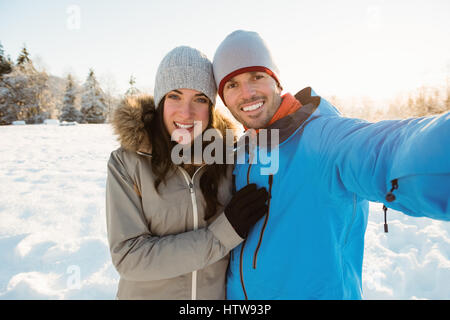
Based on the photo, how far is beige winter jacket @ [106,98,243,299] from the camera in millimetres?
1157

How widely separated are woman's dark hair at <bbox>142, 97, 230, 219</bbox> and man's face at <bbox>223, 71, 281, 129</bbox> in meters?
0.34

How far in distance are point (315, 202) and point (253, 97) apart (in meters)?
0.81

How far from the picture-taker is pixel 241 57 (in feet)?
5.24

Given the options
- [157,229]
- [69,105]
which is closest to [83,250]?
[157,229]

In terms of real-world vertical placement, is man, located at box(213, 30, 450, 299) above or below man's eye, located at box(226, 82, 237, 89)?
below

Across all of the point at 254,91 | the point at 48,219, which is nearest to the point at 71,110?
the point at 48,219

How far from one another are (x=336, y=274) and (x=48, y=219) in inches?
152

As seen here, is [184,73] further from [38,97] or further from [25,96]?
[38,97]

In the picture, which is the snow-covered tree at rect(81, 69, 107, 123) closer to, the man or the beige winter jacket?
the beige winter jacket

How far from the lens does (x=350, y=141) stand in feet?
3.12

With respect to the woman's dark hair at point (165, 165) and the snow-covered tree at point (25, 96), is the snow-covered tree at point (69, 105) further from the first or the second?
the woman's dark hair at point (165, 165)

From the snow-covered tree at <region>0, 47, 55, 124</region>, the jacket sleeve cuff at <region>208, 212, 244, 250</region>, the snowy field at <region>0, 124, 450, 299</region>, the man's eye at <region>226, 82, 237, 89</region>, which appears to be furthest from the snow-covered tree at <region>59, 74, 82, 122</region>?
the jacket sleeve cuff at <region>208, 212, 244, 250</region>

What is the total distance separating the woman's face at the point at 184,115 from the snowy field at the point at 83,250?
0.42 m
